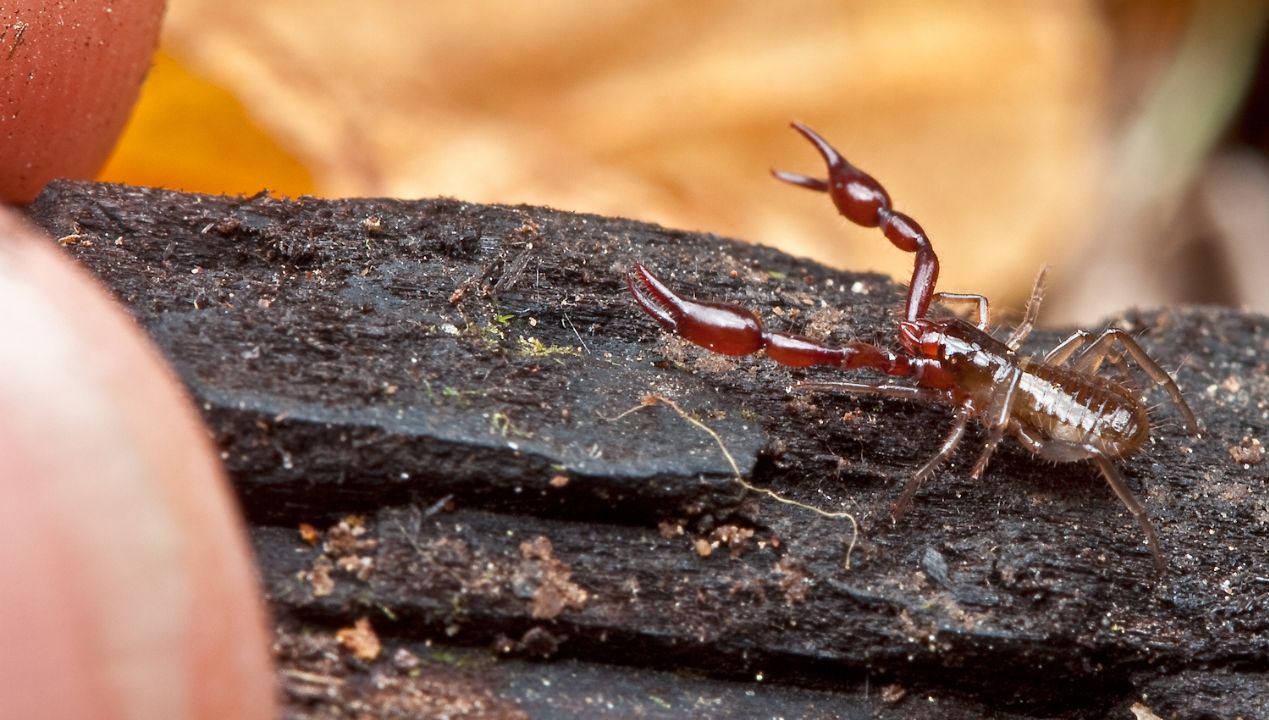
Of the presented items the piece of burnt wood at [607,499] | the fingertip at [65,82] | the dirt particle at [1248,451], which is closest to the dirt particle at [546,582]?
the piece of burnt wood at [607,499]

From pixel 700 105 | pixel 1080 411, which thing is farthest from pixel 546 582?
pixel 700 105

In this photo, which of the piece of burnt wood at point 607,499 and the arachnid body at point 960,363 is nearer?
Result: the piece of burnt wood at point 607,499

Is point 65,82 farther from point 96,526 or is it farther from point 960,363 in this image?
point 960,363

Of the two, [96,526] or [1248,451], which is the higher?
[1248,451]

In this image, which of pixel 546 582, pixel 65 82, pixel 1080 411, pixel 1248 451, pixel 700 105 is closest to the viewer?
pixel 546 582

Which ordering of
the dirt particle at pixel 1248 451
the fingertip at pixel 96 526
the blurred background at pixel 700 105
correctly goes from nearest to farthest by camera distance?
1. the fingertip at pixel 96 526
2. the dirt particle at pixel 1248 451
3. the blurred background at pixel 700 105

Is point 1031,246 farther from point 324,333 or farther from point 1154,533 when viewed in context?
point 324,333

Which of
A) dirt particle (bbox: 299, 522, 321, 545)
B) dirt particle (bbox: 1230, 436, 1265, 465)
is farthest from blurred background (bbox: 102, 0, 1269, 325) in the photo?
dirt particle (bbox: 299, 522, 321, 545)

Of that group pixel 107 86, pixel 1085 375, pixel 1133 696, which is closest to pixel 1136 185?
pixel 1085 375

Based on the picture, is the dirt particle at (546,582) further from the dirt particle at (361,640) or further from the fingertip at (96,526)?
the fingertip at (96,526)
